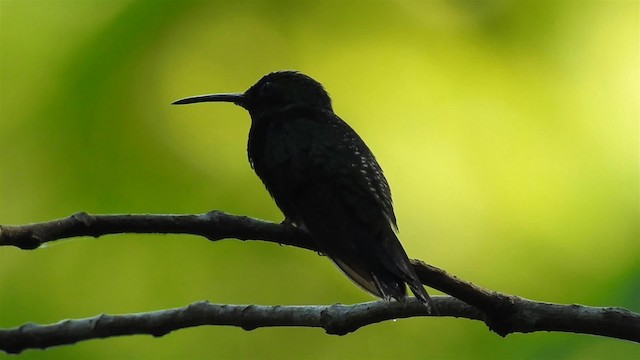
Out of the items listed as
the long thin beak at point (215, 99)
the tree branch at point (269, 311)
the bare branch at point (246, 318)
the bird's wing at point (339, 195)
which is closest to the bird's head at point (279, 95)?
the long thin beak at point (215, 99)

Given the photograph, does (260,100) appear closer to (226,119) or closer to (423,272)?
(226,119)

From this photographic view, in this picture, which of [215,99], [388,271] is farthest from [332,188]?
[215,99]

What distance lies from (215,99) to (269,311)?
2.68 m

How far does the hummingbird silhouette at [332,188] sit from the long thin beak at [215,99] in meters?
0.01

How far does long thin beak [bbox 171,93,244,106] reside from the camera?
18.1 ft

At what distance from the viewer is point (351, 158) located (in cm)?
455

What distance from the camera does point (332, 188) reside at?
14.2 ft

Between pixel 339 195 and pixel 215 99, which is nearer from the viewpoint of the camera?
pixel 339 195

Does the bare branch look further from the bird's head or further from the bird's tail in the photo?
the bird's head

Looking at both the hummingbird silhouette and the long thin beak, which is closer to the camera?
the hummingbird silhouette

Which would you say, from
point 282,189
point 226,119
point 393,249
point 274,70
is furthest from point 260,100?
point 393,249

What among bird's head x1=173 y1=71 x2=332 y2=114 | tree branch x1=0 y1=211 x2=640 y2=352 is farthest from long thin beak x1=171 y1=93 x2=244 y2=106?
tree branch x1=0 y1=211 x2=640 y2=352

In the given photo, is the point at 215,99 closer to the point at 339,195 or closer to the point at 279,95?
the point at 279,95

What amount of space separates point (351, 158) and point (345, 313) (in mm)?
1443
